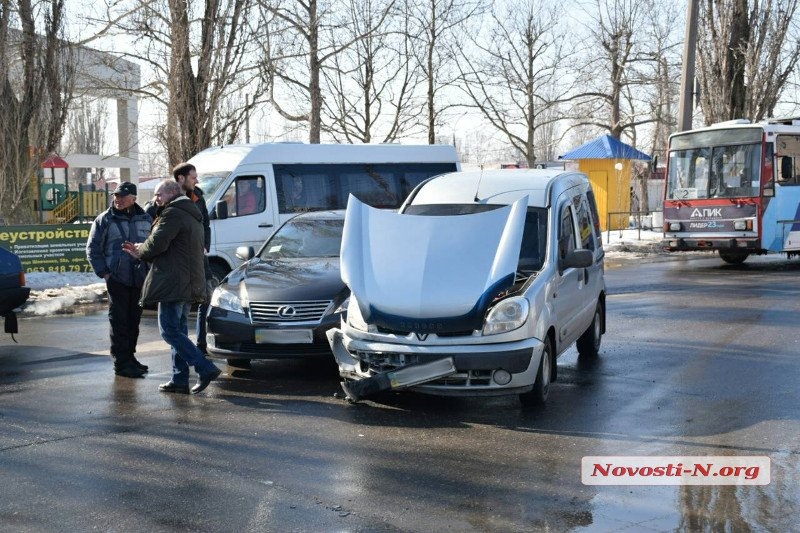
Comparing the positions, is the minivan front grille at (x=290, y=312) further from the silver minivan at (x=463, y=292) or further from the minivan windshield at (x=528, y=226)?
the minivan windshield at (x=528, y=226)

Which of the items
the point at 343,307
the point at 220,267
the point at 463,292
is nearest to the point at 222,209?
the point at 220,267

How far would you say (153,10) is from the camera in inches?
882

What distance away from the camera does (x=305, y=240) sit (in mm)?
11055

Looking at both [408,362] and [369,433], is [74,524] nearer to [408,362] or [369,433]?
[369,433]

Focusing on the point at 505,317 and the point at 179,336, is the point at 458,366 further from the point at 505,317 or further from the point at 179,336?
the point at 179,336

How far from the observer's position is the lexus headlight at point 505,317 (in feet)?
24.3

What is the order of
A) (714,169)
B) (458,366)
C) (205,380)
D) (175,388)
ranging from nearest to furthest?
(458,366)
(205,380)
(175,388)
(714,169)

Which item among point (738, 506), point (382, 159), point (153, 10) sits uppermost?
point (153, 10)

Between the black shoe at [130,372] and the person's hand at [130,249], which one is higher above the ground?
the person's hand at [130,249]

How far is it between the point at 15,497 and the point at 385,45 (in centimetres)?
2841

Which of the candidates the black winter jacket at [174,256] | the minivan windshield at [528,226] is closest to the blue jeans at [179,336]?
the black winter jacket at [174,256]

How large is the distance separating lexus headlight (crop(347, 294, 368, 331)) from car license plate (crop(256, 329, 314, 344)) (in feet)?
3.49

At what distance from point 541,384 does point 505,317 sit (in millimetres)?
704

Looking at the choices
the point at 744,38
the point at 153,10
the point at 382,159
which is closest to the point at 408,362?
the point at 382,159
